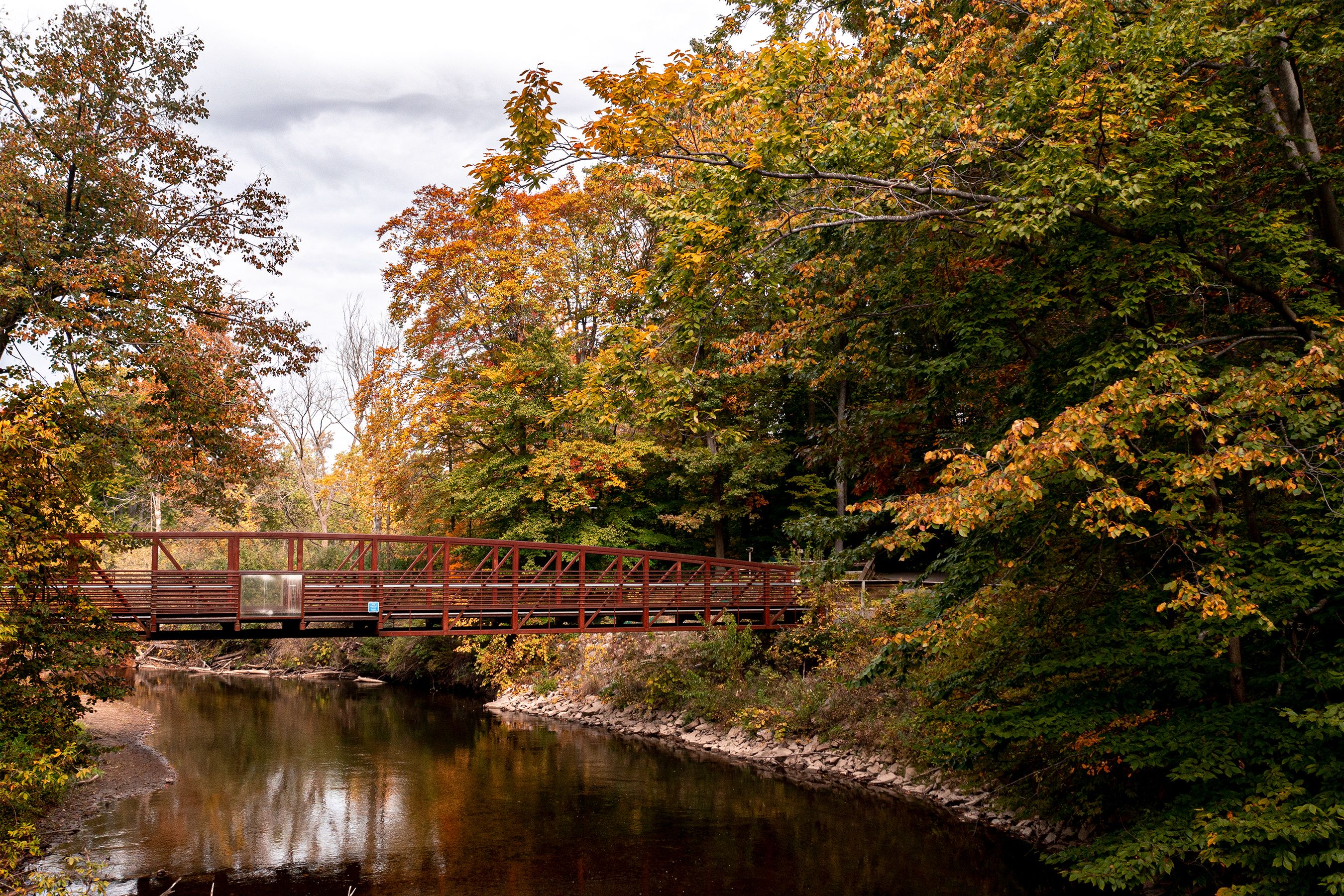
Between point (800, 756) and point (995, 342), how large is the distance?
10.8 metres

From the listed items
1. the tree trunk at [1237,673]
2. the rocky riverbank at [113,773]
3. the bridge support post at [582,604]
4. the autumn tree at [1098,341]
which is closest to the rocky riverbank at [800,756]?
the autumn tree at [1098,341]

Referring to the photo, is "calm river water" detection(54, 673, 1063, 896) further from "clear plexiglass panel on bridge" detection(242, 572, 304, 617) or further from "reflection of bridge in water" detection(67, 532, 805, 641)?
"clear plexiglass panel on bridge" detection(242, 572, 304, 617)

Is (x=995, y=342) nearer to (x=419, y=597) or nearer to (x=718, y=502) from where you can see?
(x=419, y=597)

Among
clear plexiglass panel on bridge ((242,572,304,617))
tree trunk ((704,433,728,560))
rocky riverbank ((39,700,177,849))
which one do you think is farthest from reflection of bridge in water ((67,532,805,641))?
rocky riverbank ((39,700,177,849))

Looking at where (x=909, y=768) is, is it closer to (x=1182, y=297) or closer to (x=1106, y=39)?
(x=1182, y=297)

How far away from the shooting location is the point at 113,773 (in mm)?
15984

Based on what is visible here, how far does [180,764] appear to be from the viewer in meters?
17.6

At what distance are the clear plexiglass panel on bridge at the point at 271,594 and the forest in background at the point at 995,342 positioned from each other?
8.98 feet

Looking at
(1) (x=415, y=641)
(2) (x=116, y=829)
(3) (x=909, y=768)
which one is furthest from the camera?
(1) (x=415, y=641)

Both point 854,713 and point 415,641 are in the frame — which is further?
point 415,641

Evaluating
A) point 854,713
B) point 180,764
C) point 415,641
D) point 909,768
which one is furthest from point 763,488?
point 180,764

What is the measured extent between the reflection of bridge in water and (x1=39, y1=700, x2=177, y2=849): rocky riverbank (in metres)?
2.29

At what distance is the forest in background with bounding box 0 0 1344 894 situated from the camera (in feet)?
24.4

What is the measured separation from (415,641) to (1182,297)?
25.3 metres
